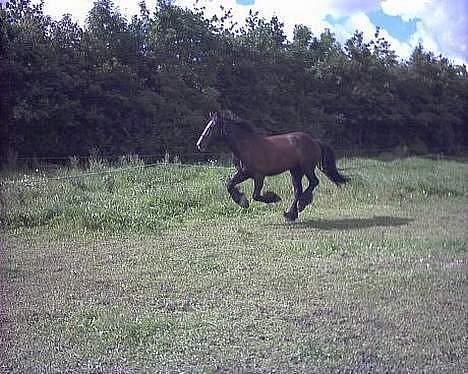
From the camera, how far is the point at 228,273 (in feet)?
16.3

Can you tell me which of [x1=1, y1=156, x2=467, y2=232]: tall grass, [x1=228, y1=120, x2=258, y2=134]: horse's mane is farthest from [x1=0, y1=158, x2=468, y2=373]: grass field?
[x1=228, y1=120, x2=258, y2=134]: horse's mane

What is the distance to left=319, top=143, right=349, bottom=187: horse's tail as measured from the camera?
770 centimetres

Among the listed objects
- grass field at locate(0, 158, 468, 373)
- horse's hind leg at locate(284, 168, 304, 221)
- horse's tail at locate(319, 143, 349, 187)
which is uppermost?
horse's tail at locate(319, 143, 349, 187)

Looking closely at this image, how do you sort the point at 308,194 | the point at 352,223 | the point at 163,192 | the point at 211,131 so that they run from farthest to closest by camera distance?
1. the point at 163,192
2. the point at 308,194
3. the point at 211,131
4. the point at 352,223

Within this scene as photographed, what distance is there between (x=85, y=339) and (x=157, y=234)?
3.18m

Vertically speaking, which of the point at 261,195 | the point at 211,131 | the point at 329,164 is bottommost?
the point at 261,195

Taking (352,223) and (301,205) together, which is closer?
(352,223)

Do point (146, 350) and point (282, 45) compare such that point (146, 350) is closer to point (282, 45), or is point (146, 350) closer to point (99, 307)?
point (99, 307)

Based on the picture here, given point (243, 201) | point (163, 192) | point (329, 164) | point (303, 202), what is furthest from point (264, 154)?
point (163, 192)

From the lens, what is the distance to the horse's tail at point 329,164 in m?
7.70

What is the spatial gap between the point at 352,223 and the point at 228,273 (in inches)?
96.9

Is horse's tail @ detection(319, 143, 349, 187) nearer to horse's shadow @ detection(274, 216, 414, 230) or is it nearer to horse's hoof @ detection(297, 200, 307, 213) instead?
horse's hoof @ detection(297, 200, 307, 213)

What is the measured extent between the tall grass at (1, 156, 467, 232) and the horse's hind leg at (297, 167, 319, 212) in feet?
1.70

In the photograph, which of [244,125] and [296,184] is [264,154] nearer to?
[244,125]
